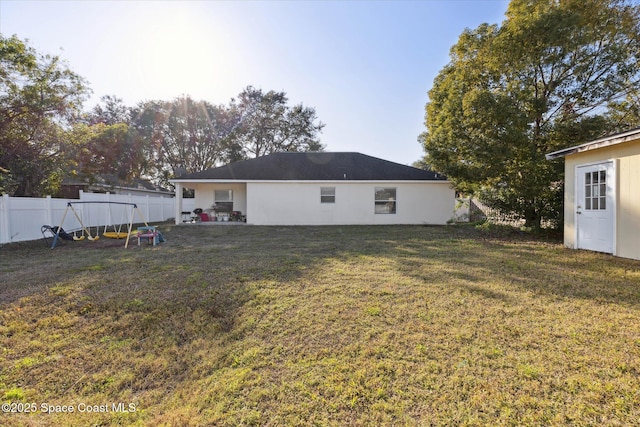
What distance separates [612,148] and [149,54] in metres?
12.9

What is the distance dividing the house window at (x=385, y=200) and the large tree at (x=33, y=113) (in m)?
15.2

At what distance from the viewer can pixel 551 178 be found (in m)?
9.16

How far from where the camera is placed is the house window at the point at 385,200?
14609 millimetres

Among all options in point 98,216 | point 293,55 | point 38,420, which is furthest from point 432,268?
point 98,216

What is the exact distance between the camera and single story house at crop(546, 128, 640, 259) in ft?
19.6

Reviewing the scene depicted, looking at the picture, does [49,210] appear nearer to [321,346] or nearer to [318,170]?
[318,170]

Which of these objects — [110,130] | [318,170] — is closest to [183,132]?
[110,130]

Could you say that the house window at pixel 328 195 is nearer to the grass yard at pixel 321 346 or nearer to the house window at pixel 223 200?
the house window at pixel 223 200

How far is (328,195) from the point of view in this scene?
573 inches

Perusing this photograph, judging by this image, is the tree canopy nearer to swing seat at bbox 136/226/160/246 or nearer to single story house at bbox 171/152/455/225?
single story house at bbox 171/152/455/225

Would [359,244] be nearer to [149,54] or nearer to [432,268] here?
[432,268]

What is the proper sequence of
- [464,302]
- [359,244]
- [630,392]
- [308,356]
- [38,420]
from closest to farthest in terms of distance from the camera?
[38,420]
[630,392]
[308,356]
[464,302]
[359,244]

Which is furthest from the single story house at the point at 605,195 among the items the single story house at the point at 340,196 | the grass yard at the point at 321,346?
the single story house at the point at 340,196

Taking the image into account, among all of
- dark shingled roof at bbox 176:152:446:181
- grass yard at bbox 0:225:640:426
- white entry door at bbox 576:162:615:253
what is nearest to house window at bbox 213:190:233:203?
dark shingled roof at bbox 176:152:446:181
